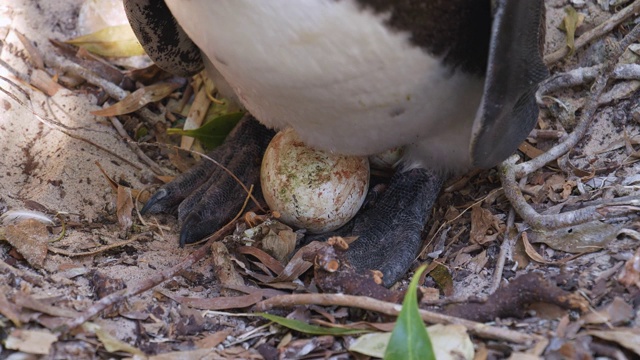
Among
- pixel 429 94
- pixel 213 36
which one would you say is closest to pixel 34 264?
pixel 213 36

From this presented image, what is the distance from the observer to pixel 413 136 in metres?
2.16

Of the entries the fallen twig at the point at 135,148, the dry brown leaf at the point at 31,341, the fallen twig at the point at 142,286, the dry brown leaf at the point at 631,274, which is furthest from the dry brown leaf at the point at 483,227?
the dry brown leaf at the point at 31,341

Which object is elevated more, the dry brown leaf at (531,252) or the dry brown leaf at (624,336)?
the dry brown leaf at (624,336)

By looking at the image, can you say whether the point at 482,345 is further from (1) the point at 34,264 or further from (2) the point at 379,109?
(1) the point at 34,264

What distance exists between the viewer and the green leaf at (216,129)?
108 inches

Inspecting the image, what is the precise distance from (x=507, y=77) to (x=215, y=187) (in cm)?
105

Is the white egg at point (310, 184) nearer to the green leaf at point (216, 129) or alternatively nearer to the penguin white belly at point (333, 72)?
the penguin white belly at point (333, 72)

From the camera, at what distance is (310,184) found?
222cm

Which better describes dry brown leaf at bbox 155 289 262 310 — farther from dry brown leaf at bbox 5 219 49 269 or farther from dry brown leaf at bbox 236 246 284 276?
dry brown leaf at bbox 5 219 49 269

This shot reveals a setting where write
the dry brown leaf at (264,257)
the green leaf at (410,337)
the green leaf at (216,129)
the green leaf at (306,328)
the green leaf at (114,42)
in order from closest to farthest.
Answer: the green leaf at (410,337) → the green leaf at (306,328) → the dry brown leaf at (264,257) → the green leaf at (216,129) → the green leaf at (114,42)

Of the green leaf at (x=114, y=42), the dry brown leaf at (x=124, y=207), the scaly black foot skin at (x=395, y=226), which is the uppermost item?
the green leaf at (x=114, y=42)

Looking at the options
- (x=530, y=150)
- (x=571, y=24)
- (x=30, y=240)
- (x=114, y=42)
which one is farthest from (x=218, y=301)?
(x=571, y=24)

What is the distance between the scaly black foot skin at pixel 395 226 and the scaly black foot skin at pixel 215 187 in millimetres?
323

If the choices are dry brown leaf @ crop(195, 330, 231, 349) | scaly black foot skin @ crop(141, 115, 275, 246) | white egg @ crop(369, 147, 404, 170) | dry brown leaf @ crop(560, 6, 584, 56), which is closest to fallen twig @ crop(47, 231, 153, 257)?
scaly black foot skin @ crop(141, 115, 275, 246)
